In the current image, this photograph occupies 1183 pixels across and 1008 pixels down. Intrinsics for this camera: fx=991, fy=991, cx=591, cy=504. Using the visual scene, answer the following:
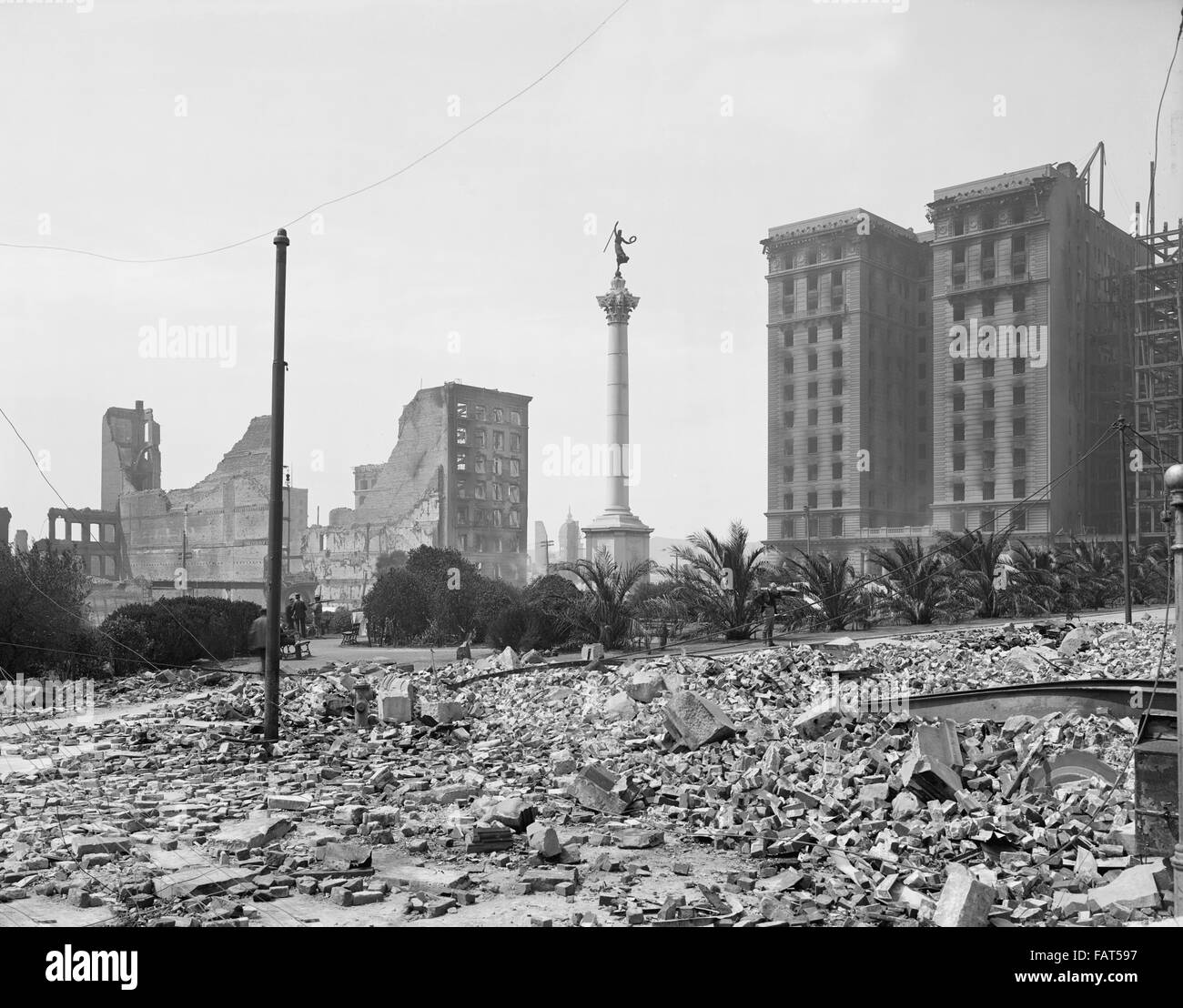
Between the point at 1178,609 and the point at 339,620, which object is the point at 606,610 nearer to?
the point at 339,620

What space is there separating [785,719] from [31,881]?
269 inches

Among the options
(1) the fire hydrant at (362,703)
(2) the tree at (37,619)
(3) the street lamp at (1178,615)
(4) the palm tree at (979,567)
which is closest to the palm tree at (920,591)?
(4) the palm tree at (979,567)

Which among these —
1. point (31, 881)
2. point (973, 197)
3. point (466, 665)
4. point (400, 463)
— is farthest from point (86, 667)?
point (973, 197)

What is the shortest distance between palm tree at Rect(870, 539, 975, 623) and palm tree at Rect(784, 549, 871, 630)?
0.71 meters

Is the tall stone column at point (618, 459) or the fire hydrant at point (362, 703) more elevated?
the tall stone column at point (618, 459)

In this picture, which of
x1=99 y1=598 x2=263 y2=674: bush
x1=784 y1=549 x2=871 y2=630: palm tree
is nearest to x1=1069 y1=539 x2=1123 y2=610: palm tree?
x1=784 y1=549 x2=871 y2=630: palm tree

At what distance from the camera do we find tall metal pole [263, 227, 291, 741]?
35.9 feet

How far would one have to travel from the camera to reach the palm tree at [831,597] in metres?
21.8

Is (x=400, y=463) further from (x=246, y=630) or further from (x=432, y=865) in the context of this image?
(x=432, y=865)

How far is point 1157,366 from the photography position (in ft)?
168

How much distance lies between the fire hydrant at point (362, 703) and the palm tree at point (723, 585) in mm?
8413

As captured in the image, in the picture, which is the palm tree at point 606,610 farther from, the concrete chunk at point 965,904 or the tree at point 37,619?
the concrete chunk at point 965,904

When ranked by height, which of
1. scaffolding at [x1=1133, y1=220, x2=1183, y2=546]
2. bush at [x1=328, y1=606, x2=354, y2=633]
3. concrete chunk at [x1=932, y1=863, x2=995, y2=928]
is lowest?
bush at [x1=328, y1=606, x2=354, y2=633]

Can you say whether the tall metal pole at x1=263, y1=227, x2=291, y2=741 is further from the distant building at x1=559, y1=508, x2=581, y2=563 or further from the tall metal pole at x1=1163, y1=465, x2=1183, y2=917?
the distant building at x1=559, y1=508, x2=581, y2=563
